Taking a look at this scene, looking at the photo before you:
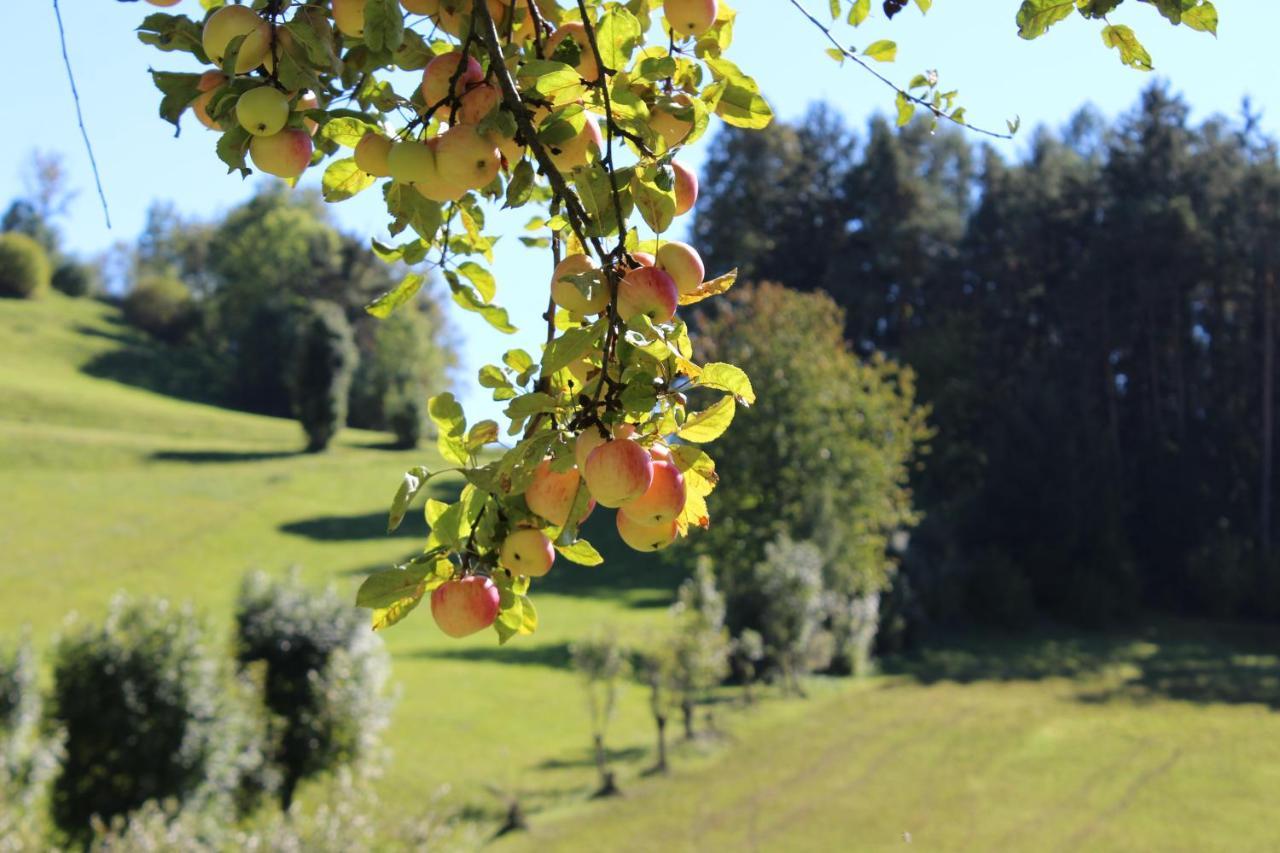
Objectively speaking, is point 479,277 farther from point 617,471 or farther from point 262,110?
point 617,471

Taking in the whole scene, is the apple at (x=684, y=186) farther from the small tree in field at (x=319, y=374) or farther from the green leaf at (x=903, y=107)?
the small tree in field at (x=319, y=374)

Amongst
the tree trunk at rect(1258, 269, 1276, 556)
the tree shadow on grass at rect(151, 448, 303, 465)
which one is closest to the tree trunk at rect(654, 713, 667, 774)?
the tree trunk at rect(1258, 269, 1276, 556)

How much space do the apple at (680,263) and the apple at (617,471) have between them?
0.19 meters

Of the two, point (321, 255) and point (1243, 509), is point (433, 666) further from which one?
point (321, 255)

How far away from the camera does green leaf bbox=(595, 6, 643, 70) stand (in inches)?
48.3

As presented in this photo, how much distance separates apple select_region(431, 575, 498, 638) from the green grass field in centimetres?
813

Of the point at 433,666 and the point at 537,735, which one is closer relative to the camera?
the point at 537,735

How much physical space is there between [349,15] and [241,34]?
12 cm

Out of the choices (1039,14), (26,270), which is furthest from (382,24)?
(26,270)

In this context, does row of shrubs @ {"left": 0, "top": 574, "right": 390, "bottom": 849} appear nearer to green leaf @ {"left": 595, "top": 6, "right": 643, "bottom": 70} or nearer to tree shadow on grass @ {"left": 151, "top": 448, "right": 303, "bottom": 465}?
green leaf @ {"left": 595, "top": 6, "right": 643, "bottom": 70}

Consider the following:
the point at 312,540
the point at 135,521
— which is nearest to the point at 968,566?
the point at 312,540

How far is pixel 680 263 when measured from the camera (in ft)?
3.86

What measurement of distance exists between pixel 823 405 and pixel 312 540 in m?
11.1

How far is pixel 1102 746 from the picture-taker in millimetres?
12234
